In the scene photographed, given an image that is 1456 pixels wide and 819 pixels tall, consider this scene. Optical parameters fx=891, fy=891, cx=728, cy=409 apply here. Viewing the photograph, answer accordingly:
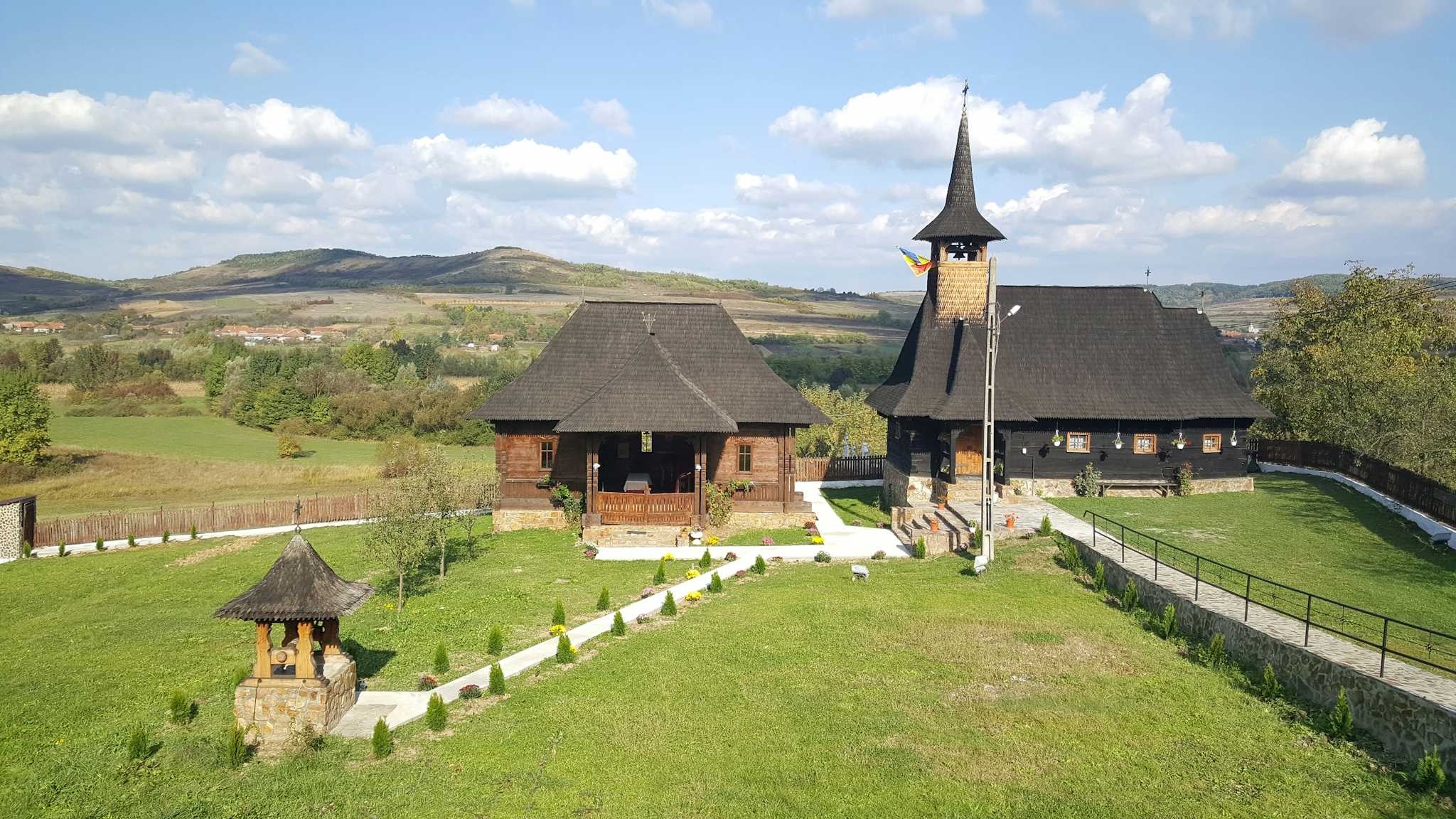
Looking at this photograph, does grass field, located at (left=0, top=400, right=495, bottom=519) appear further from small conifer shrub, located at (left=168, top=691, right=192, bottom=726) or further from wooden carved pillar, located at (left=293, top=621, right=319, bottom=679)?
wooden carved pillar, located at (left=293, top=621, right=319, bottom=679)

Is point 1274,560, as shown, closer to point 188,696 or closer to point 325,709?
point 325,709

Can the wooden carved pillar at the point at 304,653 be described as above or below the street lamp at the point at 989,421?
below

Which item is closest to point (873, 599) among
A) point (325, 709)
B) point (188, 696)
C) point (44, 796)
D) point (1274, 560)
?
point (1274, 560)

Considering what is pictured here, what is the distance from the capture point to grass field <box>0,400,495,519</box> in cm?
4288

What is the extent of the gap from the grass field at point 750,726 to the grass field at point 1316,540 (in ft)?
16.5

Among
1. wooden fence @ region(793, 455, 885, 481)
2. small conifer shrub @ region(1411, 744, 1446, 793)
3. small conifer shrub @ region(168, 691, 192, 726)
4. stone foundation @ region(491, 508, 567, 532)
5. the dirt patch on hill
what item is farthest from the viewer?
wooden fence @ region(793, 455, 885, 481)

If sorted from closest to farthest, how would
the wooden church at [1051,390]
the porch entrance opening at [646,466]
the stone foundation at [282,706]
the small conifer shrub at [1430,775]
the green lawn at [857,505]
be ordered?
the small conifer shrub at [1430,775] < the stone foundation at [282,706] < the porch entrance opening at [646,466] < the green lawn at [857,505] < the wooden church at [1051,390]

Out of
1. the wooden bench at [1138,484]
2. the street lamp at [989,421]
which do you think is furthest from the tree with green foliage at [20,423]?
the wooden bench at [1138,484]

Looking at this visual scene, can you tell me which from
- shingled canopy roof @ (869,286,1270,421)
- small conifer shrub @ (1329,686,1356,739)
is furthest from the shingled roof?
small conifer shrub @ (1329,686,1356,739)

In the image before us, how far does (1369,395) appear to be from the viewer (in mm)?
34688

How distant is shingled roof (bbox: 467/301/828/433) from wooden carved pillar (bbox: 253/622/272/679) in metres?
13.9

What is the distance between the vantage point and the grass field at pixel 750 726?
37.3 feet

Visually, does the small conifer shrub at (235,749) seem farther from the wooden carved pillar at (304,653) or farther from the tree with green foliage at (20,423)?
the tree with green foliage at (20,423)

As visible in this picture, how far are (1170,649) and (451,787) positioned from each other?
1292 centimetres
